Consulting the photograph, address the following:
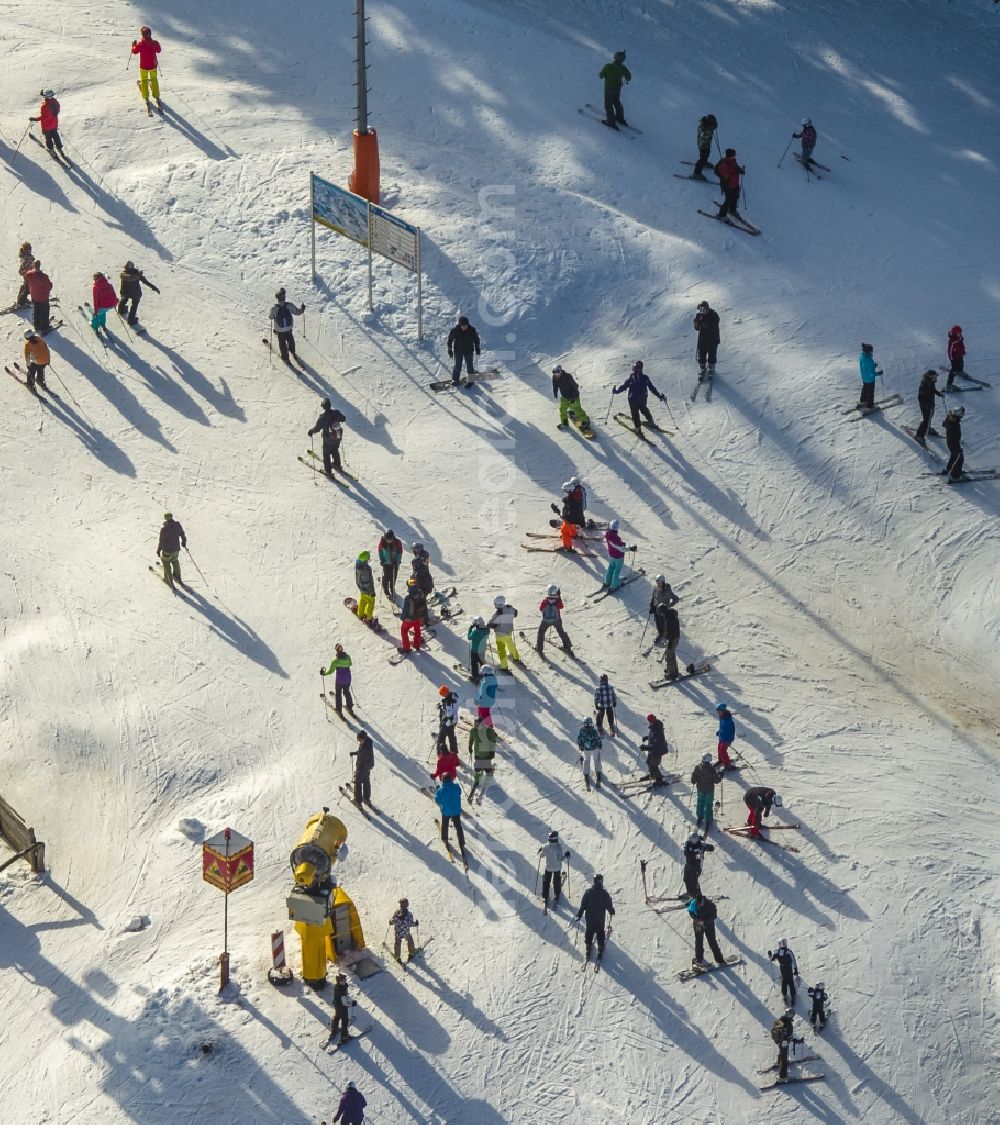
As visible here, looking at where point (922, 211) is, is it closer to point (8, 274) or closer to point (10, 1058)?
point (8, 274)

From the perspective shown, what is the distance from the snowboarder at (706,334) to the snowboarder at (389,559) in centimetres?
724

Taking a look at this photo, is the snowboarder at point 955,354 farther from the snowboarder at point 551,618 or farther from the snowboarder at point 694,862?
the snowboarder at point 694,862

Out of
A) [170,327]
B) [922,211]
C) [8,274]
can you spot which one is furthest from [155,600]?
[922,211]

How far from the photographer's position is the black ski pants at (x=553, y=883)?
27250 millimetres

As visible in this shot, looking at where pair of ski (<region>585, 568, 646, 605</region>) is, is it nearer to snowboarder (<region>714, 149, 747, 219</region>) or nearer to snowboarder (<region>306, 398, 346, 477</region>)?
snowboarder (<region>306, 398, 346, 477</region>)

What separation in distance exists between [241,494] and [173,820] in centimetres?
775

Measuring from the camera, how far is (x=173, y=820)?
96.0 ft

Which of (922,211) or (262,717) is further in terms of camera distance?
(922,211)

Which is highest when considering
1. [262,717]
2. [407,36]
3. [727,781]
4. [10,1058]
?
[407,36]

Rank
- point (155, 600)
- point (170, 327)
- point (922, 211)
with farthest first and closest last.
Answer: point (922, 211)
point (170, 327)
point (155, 600)

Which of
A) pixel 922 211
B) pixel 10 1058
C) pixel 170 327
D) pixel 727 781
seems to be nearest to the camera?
pixel 10 1058

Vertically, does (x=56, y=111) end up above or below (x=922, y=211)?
below

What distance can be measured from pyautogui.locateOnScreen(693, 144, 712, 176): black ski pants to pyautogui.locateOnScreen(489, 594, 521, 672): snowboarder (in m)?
13.7

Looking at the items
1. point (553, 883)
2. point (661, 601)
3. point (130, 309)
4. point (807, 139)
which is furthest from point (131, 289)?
point (553, 883)
